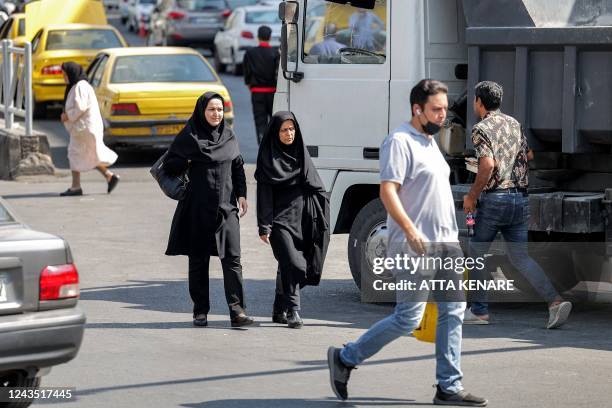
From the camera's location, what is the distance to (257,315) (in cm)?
975

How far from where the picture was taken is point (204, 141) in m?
9.16

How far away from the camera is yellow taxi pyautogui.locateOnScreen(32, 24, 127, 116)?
23.6 m

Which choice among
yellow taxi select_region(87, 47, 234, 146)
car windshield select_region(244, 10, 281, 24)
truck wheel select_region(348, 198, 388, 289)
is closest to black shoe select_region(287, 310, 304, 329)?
truck wheel select_region(348, 198, 388, 289)

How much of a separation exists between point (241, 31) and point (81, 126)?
16083mm

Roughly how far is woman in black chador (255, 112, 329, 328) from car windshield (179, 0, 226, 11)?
93.4 ft

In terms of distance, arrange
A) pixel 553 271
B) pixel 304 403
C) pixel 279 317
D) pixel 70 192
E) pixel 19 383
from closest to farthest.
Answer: pixel 19 383 → pixel 304 403 → pixel 279 317 → pixel 553 271 → pixel 70 192

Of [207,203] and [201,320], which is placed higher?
[207,203]

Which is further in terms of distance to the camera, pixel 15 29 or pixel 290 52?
pixel 15 29

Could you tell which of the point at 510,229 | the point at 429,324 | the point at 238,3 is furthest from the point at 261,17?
the point at 429,324

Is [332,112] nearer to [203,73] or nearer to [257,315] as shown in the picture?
[257,315]

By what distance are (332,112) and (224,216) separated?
58.7 inches

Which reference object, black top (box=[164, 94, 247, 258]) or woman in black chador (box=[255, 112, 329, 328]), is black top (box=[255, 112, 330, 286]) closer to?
woman in black chador (box=[255, 112, 329, 328])

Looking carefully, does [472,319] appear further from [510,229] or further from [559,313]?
[510,229]

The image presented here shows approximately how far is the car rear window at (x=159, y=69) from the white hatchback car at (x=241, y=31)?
1155 centimetres
